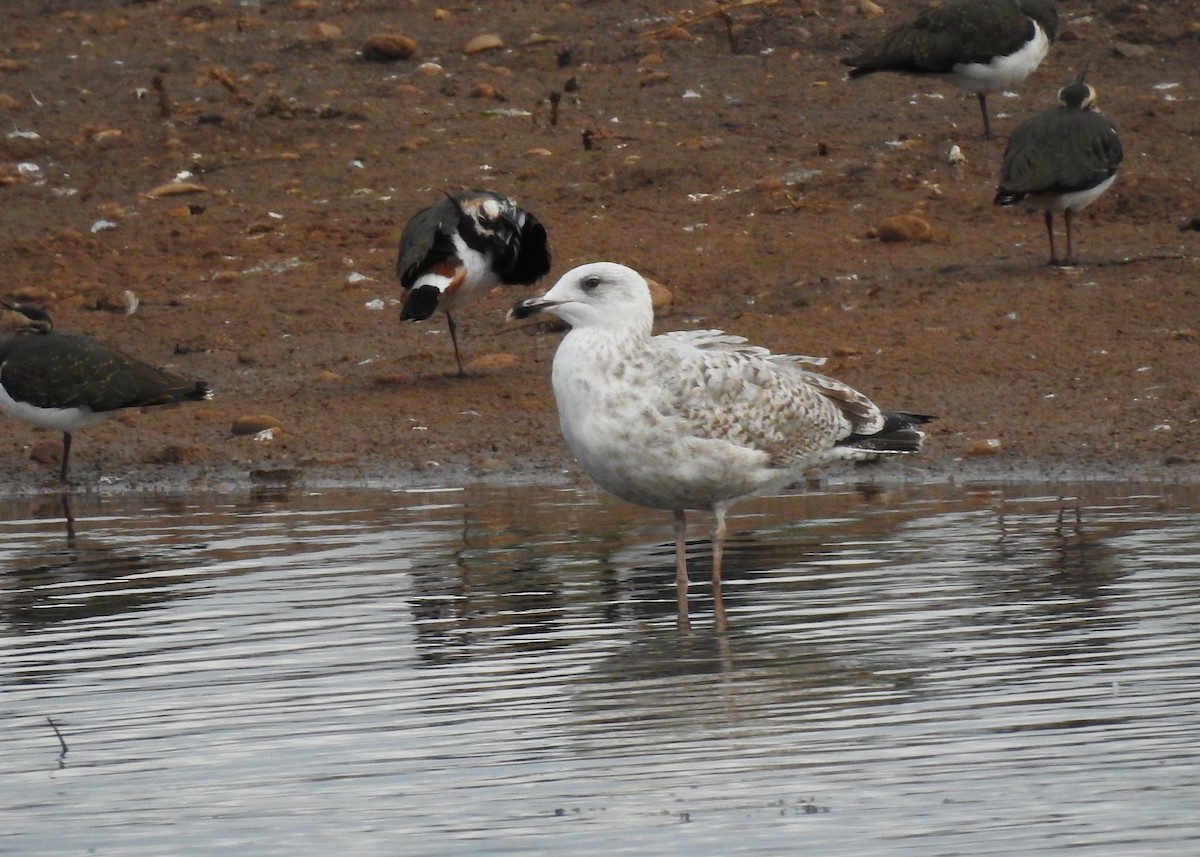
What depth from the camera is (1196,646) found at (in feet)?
21.9

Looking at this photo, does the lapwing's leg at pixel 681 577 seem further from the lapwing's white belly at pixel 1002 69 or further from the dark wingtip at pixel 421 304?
the lapwing's white belly at pixel 1002 69

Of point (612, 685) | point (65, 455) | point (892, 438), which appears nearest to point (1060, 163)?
point (892, 438)

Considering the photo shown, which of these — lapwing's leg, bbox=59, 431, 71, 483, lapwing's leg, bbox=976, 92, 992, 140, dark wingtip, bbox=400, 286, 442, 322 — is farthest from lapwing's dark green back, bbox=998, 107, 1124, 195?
lapwing's leg, bbox=59, 431, 71, 483

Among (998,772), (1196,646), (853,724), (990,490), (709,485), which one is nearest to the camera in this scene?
(998,772)

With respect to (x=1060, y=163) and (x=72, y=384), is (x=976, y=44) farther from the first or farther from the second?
(x=72, y=384)

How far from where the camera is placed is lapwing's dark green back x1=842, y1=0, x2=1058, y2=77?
1673 centimetres

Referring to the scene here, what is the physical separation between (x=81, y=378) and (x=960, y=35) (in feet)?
25.2

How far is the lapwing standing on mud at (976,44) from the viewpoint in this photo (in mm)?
16734

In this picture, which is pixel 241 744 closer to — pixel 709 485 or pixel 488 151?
pixel 709 485

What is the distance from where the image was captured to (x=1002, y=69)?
1677 centimetres

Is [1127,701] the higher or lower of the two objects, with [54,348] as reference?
higher

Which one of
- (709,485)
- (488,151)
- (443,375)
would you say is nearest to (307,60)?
(488,151)

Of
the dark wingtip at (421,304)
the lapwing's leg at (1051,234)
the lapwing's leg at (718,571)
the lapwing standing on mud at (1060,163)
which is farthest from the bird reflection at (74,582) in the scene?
the lapwing's leg at (1051,234)

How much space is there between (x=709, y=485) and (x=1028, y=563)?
1.32 metres
